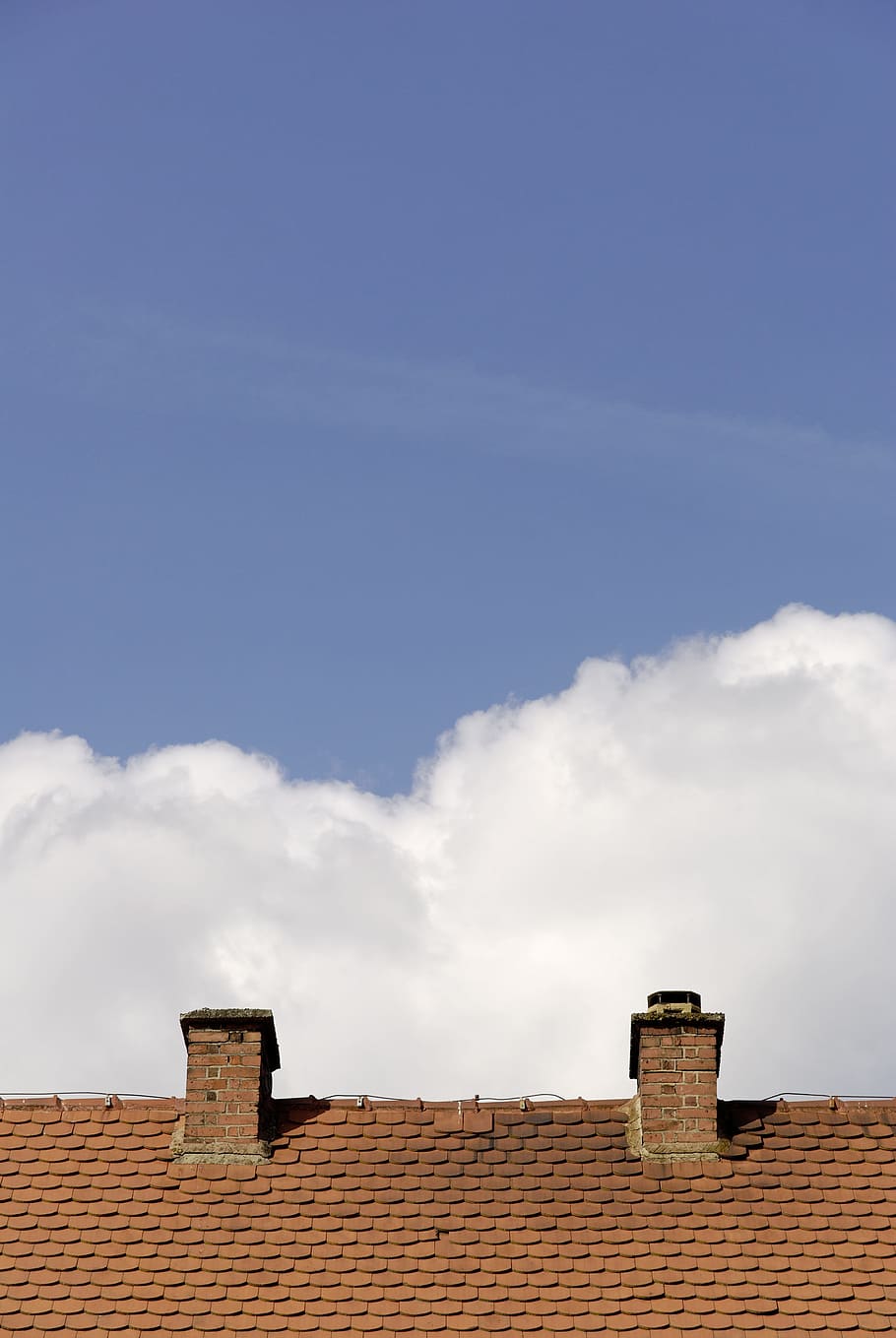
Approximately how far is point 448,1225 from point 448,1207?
0.19m

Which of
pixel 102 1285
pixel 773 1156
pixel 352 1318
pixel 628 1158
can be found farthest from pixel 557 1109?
pixel 102 1285

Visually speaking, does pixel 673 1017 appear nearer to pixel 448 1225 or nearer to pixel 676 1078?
pixel 676 1078

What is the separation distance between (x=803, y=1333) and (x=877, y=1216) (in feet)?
4.57

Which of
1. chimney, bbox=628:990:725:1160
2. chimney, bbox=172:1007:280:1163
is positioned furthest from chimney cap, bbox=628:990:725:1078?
chimney, bbox=172:1007:280:1163

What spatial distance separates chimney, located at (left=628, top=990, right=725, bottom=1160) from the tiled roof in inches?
7.3

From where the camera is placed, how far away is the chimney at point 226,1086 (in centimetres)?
1452

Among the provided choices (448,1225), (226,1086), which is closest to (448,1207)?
(448,1225)

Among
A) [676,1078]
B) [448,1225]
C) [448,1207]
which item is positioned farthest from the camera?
[676,1078]

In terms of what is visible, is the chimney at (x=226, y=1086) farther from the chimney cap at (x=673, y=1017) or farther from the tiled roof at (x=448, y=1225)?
the chimney cap at (x=673, y=1017)

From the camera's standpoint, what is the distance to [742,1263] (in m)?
13.4

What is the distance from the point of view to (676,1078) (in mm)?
Answer: 14672

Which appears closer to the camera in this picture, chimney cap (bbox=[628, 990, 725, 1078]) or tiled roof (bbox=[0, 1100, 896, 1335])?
tiled roof (bbox=[0, 1100, 896, 1335])

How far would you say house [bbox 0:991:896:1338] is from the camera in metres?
13.0

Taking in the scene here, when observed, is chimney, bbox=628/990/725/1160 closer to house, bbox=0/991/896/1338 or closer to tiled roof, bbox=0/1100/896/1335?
house, bbox=0/991/896/1338
